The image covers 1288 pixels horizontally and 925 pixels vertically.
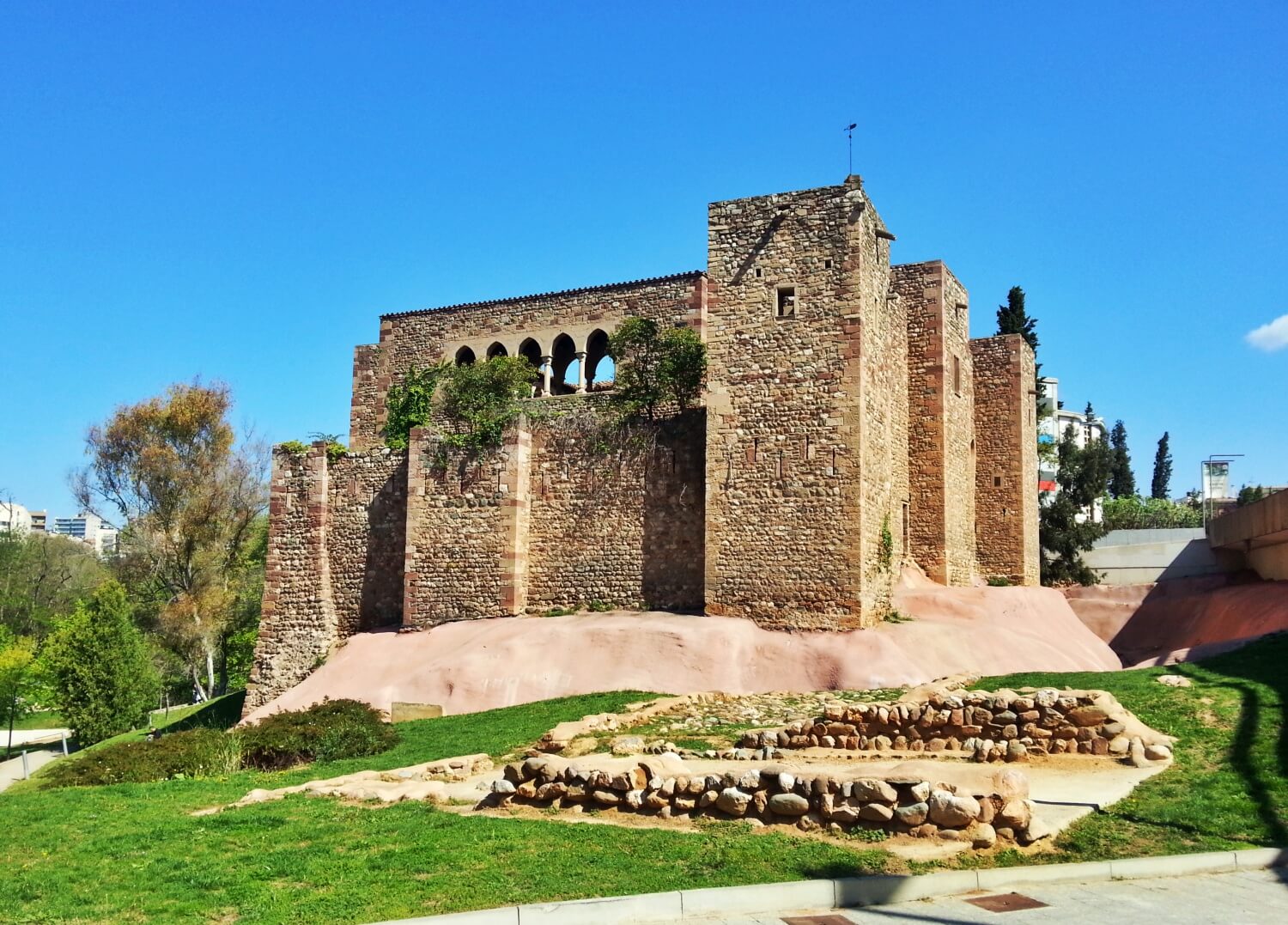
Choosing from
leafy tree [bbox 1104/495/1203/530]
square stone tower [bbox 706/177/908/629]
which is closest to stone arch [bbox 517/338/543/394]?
square stone tower [bbox 706/177/908/629]

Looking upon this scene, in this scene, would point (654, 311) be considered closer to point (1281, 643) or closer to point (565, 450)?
point (565, 450)

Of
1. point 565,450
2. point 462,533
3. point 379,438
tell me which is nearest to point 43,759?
point 379,438

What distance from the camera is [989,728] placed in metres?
12.1

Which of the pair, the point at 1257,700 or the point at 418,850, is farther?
the point at 1257,700

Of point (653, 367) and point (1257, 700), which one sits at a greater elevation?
point (653, 367)

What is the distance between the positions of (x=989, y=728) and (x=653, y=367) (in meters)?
13.9

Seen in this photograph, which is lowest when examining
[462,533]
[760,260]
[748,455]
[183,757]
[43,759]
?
[43,759]

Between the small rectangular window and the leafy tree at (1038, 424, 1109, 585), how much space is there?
16707 mm

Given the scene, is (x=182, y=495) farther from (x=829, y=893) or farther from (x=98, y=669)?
(x=829, y=893)

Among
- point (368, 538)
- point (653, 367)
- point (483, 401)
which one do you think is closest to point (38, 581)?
point (368, 538)

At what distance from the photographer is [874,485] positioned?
2150 cm

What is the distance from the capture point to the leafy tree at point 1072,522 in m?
35.9

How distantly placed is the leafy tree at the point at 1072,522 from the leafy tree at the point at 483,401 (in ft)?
59.8

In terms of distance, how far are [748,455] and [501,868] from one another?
14432mm
